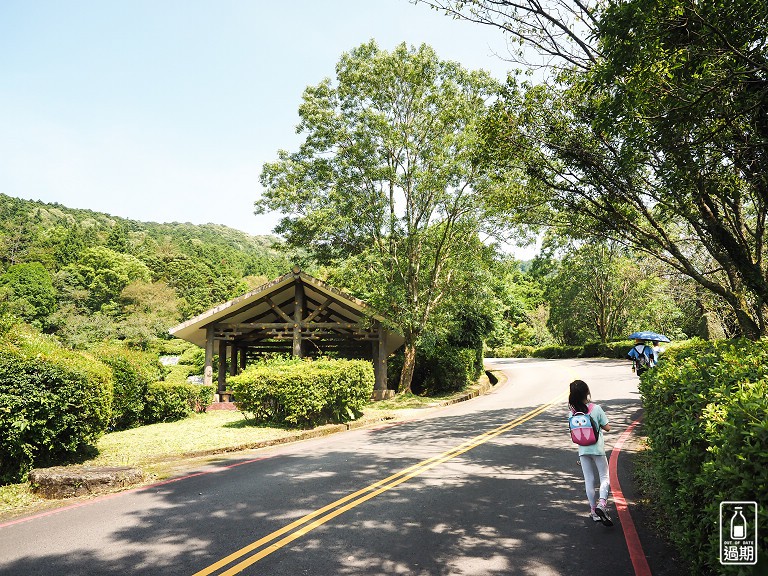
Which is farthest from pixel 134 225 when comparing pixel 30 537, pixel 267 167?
pixel 30 537

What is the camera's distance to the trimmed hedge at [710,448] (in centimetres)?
299

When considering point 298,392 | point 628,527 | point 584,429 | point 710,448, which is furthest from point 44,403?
point 710,448

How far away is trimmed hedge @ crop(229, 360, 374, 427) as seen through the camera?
12398 millimetres

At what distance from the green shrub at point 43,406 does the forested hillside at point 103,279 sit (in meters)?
36.1

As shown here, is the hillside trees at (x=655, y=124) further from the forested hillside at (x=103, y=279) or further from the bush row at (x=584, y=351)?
the forested hillside at (x=103, y=279)

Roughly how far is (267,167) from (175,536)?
19.5m

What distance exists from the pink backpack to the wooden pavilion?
1441 centimetres

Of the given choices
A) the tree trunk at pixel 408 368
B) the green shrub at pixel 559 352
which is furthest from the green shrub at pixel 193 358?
the green shrub at pixel 559 352

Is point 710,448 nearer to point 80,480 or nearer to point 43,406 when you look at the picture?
point 80,480

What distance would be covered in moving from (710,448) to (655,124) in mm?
5667

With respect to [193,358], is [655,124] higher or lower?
higher

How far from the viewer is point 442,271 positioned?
22125 mm

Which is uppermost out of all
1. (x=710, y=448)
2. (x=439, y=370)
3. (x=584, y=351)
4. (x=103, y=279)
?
(x=103, y=279)

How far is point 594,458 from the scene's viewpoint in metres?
5.69
